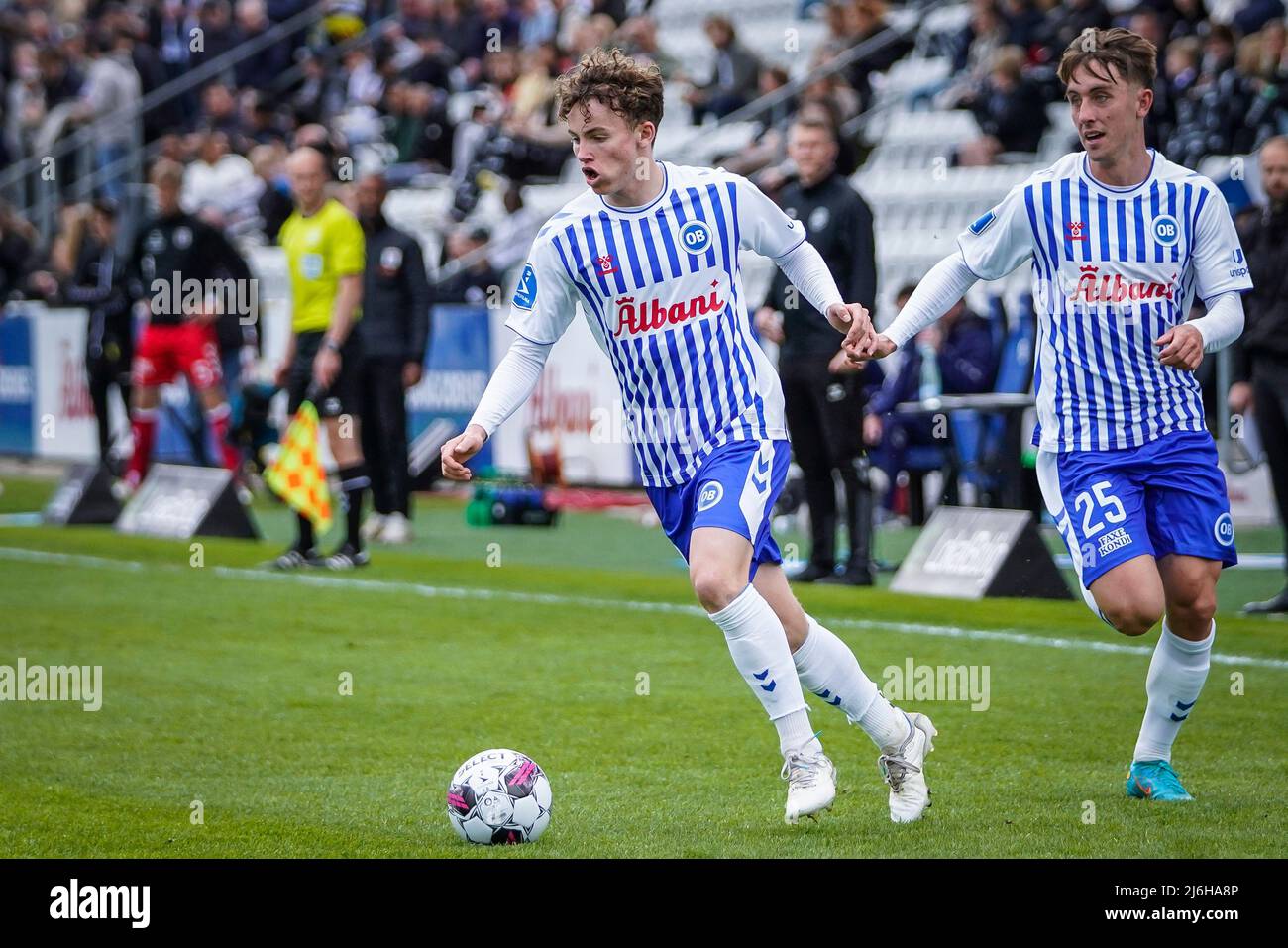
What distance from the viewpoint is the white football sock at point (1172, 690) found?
620 cm

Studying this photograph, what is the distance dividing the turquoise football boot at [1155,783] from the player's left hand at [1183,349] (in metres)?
1.30

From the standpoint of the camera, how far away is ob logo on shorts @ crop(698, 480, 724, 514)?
579 cm

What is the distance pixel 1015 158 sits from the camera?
677 inches

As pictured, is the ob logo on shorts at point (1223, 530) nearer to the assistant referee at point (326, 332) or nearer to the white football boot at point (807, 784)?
the white football boot at point (807, 784)

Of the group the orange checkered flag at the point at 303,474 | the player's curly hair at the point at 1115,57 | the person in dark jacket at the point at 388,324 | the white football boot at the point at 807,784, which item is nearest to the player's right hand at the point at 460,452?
the white football boot at the point at 807,784

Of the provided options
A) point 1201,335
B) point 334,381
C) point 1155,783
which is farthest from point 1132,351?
point 334,381

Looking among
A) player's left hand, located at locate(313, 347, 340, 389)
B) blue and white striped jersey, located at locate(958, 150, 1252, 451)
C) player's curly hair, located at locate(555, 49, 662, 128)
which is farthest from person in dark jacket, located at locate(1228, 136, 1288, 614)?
player's left hand, located at locate(313, 347, 340, 389)

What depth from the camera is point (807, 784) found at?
5695 mm

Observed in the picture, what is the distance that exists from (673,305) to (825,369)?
5.52 metres

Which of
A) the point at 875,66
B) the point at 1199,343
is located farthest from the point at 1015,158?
the point at 1199,343

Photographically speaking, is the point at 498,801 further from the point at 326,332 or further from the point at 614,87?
the point at 326,332

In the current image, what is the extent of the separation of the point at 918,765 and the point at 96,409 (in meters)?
13.9

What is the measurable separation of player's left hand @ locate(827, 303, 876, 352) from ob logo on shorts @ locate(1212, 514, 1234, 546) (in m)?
1.22
